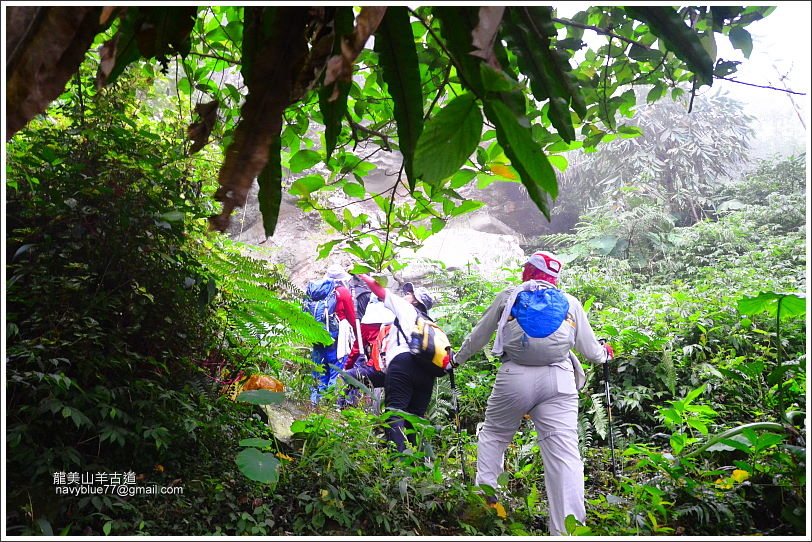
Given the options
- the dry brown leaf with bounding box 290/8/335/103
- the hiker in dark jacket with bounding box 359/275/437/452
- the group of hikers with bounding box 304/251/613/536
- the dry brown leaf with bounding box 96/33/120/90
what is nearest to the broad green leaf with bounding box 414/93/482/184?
the dry brown leaf with bounding box 290/8/335/103

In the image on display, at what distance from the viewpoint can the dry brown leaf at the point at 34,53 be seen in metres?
0.75

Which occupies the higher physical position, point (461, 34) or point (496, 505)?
point (461, 34)

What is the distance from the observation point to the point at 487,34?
689 mm

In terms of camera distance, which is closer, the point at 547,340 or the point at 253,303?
the point at 253,303

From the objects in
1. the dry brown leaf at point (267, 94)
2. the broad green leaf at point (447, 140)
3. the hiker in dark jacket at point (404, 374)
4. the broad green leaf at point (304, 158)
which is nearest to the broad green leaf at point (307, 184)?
the broad green leaf at point (304, 158)

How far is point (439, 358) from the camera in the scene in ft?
12.8

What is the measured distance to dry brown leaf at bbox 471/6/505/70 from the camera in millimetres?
686

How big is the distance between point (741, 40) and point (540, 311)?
1.88 meters

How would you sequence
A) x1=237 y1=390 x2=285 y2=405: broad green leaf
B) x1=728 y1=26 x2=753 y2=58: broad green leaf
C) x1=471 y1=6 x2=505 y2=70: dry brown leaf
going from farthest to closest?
1. x1=237 y1=390 x2=285 y2=405: broad green leaf
2. x1=728 y1=26 x2=753 y2=58: broad green leaf
3. x1=471 y1=6 x2=505 y2=70: dry brown leaf

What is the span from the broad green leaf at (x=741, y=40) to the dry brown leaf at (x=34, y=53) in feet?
5.50

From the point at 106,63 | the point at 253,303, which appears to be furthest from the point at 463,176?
the point at 253,303

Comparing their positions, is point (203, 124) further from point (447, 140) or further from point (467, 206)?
point (467, 206)

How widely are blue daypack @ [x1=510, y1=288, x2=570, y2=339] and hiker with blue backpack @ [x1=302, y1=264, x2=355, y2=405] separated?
2.71 meters

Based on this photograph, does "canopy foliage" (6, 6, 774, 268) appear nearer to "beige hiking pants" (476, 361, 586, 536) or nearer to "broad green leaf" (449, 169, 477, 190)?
"broad green leaf" (449, 169, 477, 190)
